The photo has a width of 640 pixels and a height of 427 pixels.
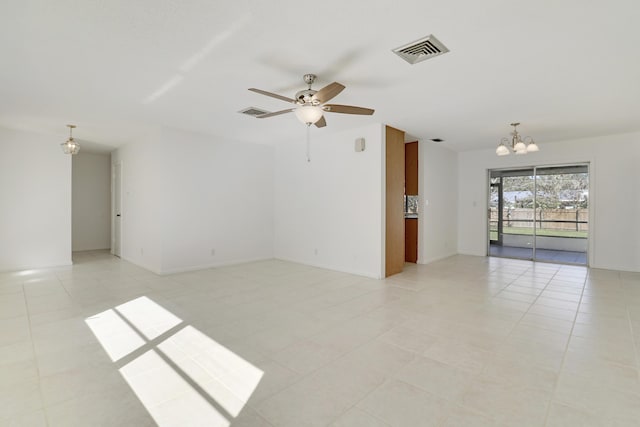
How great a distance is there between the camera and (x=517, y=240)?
8.42m

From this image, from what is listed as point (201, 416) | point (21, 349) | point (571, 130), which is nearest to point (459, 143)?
point (571, 130)

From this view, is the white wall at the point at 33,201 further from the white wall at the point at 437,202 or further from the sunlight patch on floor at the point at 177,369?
the white wall at the point at 437,202

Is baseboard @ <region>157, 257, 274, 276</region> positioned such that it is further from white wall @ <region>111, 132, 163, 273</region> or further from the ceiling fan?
the ceiling fan

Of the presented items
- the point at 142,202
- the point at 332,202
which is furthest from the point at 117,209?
the point at 332,202

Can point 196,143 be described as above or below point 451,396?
above

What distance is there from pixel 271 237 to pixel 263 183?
1.27m

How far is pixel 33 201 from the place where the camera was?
5.89 metres

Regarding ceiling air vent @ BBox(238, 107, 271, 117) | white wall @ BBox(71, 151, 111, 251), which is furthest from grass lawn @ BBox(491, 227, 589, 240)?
white wall @ BBox(71, 151, 111, 251)

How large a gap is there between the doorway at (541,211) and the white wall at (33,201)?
9.52m

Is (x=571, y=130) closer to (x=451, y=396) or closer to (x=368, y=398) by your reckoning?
(x=451, y=396)

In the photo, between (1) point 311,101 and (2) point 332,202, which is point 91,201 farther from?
(1) point 311,101

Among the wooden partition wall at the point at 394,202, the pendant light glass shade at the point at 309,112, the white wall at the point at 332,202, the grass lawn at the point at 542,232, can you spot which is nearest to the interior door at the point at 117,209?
the white wall at the point at 332,202

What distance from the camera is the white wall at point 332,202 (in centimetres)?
524

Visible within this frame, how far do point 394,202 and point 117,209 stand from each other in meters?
6.58
